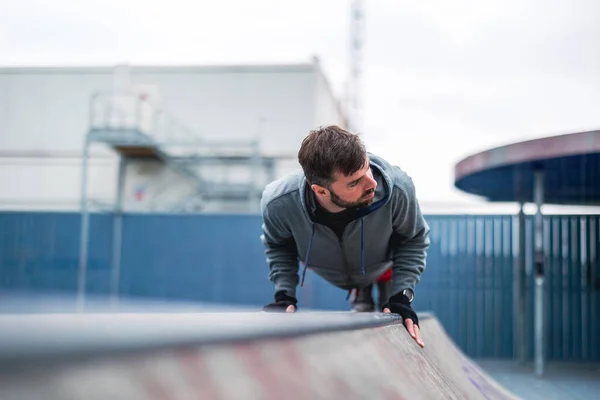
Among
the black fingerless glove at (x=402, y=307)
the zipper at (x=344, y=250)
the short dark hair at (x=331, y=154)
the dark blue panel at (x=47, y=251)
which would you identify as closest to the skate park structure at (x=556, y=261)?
the zipper at (x=344, y=250)

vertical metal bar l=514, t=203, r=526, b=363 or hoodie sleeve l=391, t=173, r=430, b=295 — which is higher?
hoodie sleeve l=391, t=173, r=430, b=295

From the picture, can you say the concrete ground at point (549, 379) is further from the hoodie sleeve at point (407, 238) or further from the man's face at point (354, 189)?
the man's face at point (354, 189)

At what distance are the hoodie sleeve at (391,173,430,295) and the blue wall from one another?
190 inches

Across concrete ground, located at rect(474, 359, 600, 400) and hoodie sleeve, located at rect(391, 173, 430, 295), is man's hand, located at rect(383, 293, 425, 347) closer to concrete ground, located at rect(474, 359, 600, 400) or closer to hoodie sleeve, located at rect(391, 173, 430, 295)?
hoodie sleeve, located at rect(391, 173, 430, 295)

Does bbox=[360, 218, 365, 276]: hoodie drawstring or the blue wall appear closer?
bbox=[360, 218, 365, 276]: hoodie drawstring

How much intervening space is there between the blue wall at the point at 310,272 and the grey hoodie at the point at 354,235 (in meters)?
4.61

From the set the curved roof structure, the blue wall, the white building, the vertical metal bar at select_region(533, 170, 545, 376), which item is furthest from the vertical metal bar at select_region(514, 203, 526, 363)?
the white building

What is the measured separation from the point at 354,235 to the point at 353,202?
1.09ft

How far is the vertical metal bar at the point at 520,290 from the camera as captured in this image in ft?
28.7

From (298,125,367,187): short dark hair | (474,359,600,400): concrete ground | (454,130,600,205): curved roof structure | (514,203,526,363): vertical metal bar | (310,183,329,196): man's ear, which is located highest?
(454,130,600,205): curved roof structure

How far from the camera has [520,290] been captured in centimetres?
878

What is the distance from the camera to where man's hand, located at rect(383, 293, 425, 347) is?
246cm

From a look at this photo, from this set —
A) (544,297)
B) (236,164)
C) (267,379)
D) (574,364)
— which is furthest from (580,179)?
(236,164)

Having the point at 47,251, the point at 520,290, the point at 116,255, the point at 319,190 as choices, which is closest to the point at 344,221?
the point at 319,190
